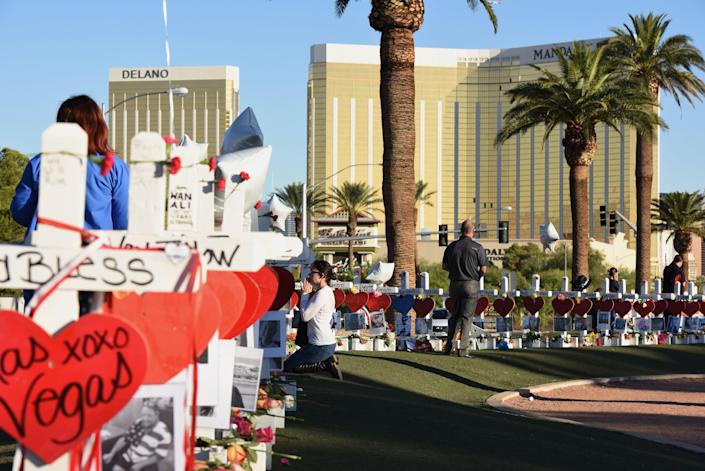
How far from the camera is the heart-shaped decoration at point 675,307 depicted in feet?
88.1

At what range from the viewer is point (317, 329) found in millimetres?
11695

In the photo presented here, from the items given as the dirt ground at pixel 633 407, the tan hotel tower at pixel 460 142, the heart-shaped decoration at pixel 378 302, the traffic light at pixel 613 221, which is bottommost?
the dirt ground at pixel 633 407

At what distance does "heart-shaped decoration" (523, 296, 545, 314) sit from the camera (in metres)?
23.7

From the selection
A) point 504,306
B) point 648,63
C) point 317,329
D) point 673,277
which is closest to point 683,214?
point 648,63

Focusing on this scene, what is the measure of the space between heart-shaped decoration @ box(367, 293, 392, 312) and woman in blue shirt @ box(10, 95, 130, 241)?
1397cm

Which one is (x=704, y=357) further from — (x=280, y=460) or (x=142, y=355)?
(x=142, y=355)

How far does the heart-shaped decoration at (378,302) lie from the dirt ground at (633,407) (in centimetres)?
408

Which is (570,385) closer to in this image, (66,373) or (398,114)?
(398,114)

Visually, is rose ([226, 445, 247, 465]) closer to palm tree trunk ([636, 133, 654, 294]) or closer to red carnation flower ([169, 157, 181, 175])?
red carnation flower ([169, 157, 181, 175])

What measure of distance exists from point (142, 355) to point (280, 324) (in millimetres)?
4159

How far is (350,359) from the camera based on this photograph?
48.0 ft

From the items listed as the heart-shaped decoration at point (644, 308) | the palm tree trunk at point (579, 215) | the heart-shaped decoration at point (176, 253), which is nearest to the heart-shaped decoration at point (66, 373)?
the heart-shaped decoration at point (176, 253)

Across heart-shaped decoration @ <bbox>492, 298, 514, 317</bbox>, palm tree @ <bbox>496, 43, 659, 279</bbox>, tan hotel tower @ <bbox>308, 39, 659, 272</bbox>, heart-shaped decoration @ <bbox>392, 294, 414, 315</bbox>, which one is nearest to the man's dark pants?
heart-shaped decoration @ <bbox>392, 294, 414, 315</bbox>

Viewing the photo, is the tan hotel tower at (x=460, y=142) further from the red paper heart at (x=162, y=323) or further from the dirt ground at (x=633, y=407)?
the red paper heart at (x=162, y=323)
